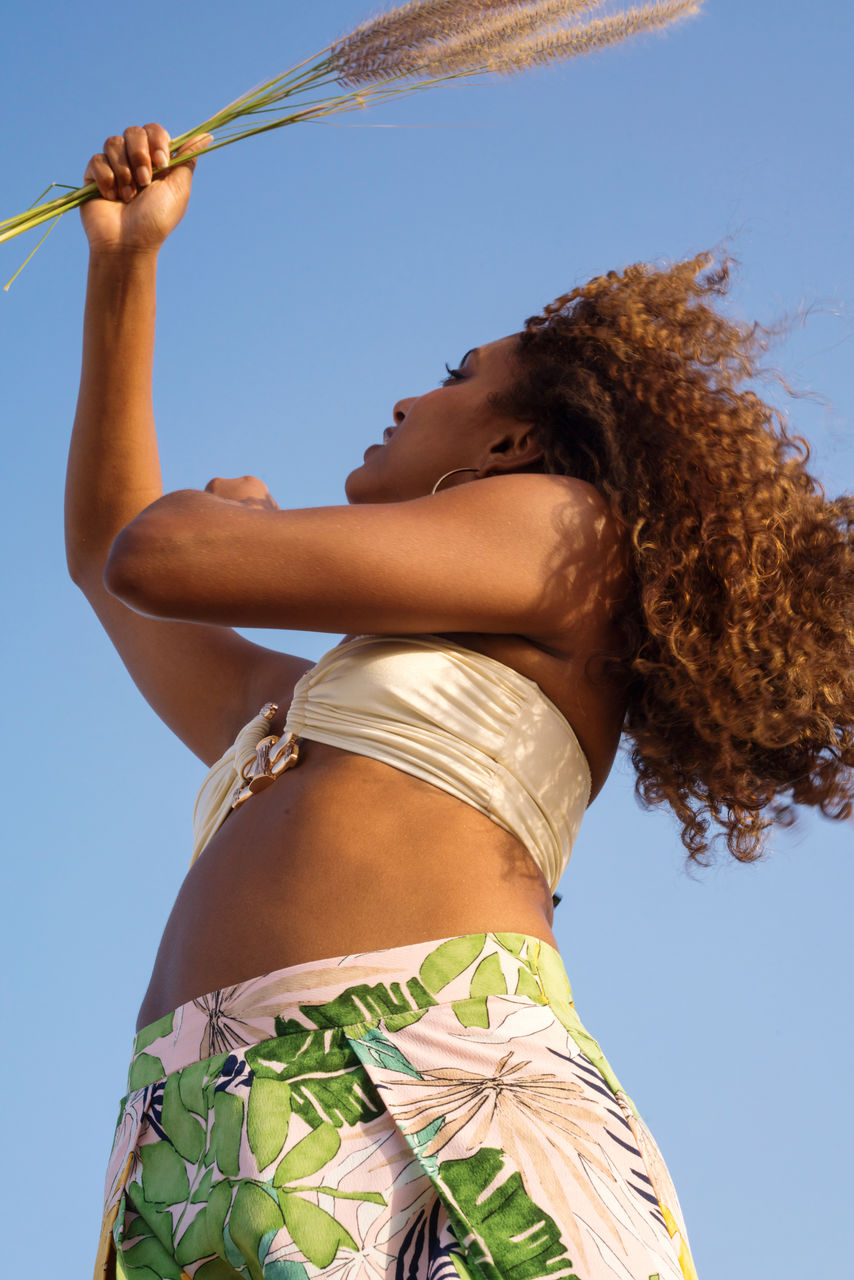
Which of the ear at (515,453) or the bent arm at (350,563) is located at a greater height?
the ear at (515,453)

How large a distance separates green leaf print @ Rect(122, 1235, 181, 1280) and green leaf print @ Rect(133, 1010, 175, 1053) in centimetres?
33

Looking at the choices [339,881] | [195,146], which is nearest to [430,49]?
[195,146]

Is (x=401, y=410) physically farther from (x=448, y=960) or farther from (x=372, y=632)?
(x=448, y=960)

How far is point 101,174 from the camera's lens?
3.09 meters

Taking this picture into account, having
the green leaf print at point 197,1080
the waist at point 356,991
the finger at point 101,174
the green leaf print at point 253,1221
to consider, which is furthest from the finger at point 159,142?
the green leaf print at point 253,1221

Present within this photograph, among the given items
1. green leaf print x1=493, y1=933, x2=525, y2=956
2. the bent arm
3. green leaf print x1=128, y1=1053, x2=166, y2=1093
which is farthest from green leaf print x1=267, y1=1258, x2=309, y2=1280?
the bent arm

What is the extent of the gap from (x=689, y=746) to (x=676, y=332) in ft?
3.34

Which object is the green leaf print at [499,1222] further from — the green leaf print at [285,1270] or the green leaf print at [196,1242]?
the green leaf print at [196,1242]

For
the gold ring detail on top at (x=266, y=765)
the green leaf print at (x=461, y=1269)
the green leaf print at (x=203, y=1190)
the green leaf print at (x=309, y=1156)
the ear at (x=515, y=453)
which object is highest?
the ear at (x=515, y=453)

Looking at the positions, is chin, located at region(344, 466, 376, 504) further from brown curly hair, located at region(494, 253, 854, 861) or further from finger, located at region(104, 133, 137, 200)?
finger, located at region(104, 133, 137, 200)

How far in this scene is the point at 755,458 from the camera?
8.79 feet

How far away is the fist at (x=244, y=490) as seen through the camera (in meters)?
3.32

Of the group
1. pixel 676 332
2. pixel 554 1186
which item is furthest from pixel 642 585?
pixel 554 1186

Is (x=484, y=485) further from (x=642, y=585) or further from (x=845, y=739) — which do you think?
(x=845, y=739)
